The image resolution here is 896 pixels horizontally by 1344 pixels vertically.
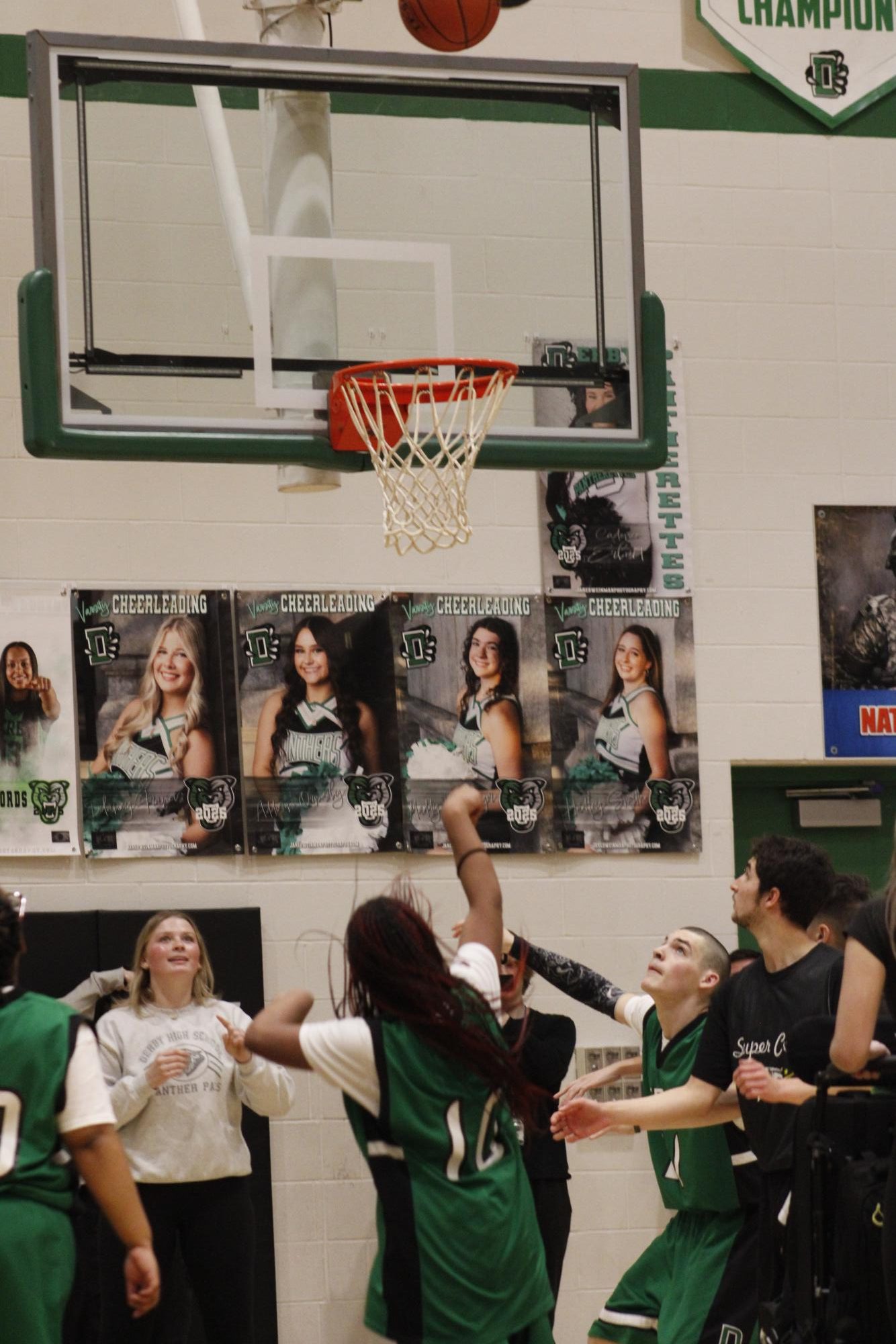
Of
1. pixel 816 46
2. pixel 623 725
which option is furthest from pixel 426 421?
pixel 816 46

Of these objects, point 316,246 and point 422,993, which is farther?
point 316,246

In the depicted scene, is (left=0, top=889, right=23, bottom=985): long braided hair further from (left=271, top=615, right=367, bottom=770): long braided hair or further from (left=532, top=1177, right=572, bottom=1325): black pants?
(left=271, top=615, right=367, bottom=770): long braided hair

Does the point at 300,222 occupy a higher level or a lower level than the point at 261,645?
higher

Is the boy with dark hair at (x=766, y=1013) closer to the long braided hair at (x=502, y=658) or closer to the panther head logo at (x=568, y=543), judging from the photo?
the long braided hair at (x=502, y=658)

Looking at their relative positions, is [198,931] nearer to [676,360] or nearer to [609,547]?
[609,547]

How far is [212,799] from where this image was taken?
7.28m

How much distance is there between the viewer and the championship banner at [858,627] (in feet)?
25.9

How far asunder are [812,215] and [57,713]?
3997mm

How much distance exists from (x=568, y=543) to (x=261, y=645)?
1401 mm

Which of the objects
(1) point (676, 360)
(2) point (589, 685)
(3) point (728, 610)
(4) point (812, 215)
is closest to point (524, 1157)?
(2) point (589, 685)

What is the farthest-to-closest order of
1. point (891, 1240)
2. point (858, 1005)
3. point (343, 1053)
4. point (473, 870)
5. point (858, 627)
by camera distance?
point (858, 627)
point (858, 1005)
point (891, 1240)
point (473, 870)
point (343, 1053)

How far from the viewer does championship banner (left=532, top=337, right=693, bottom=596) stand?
304 inches

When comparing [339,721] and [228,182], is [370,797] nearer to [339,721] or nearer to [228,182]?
[339,721]

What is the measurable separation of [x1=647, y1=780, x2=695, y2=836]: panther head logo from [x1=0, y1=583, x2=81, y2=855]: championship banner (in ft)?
7.92
